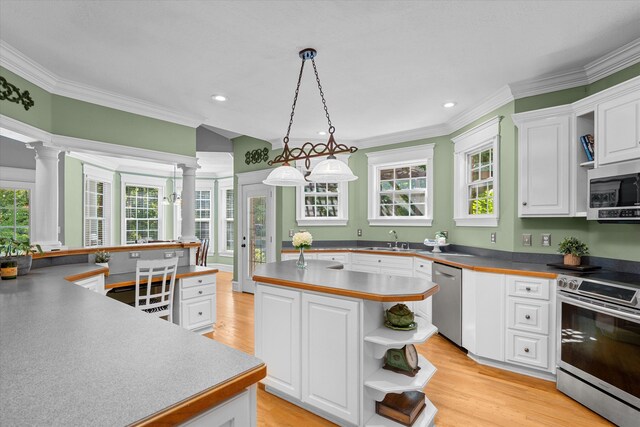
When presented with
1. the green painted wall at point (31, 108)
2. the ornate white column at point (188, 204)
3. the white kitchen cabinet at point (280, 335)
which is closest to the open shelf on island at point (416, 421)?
the white kitchen cabinet at point (280, 335)

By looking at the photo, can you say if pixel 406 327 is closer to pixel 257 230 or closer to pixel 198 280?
pixel 198 280

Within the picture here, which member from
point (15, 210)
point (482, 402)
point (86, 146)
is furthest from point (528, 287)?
point (15, 210)

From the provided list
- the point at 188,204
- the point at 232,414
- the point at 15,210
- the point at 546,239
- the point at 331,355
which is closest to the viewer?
the point at 232,414

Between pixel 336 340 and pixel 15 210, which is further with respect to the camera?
pixel 15 210

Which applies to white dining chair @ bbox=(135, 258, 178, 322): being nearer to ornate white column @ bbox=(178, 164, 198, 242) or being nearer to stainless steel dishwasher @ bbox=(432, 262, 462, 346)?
ornate white column @ bbox=(178, 164, 198, 242)

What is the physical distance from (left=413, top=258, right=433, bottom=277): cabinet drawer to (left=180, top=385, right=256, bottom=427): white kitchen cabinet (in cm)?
333

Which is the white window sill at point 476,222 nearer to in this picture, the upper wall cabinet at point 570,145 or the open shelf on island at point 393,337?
the upper wall cabinet at point 570,145

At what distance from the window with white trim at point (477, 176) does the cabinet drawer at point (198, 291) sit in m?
3.30

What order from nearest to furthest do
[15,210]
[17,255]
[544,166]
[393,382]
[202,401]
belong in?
[202,401]
[393,382]
[17,255]
[544,166]
[15,210]

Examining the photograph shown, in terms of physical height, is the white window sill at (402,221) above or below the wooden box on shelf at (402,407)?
above

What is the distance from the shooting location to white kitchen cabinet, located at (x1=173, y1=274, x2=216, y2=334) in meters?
3.54

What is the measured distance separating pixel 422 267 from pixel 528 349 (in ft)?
4.92

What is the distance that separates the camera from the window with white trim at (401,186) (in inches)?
191

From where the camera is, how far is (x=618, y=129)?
245 cm
